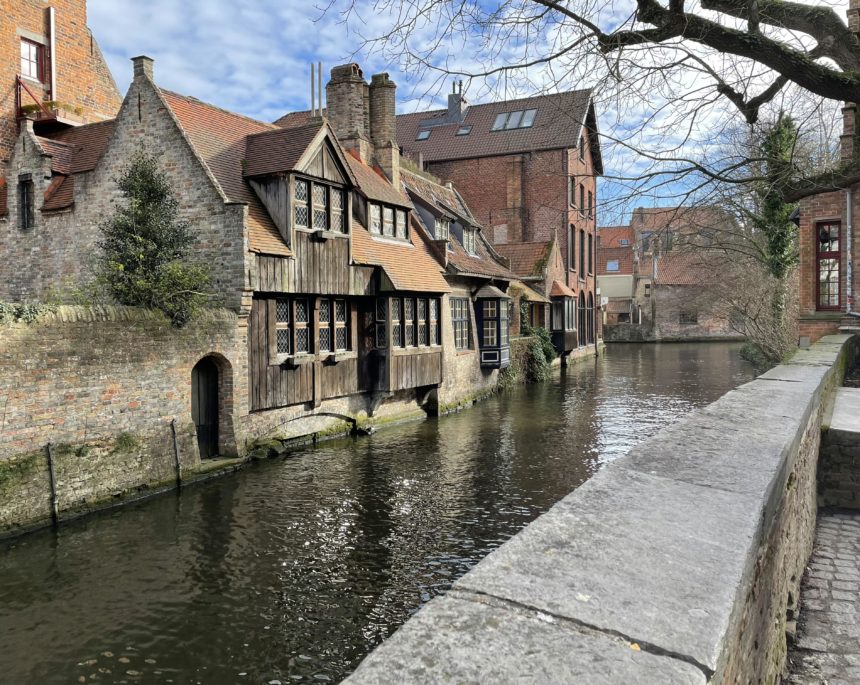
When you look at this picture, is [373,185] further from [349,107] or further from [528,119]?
[528,119]

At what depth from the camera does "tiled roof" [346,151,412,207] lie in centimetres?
1825

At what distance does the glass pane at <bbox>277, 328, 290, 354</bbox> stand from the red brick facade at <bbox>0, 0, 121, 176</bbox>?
35.2 ft

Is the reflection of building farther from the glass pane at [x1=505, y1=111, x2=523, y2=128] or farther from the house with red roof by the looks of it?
the house with red roof

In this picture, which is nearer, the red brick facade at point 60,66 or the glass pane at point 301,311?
the glass pane at point 301,311

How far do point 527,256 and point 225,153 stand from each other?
64.1 feet

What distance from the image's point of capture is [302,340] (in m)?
15.3

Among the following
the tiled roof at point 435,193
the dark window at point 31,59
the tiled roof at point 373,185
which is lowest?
the tiled roof at point 373,185

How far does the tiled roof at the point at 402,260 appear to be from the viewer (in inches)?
679

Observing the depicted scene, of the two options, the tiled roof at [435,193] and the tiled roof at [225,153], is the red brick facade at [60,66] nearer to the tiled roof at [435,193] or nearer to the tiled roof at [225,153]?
the tiled roof at [225,153]

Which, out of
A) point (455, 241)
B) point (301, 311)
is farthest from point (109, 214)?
point (455, 241)

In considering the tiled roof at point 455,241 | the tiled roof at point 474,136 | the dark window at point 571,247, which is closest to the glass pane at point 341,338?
the tiled roof at point 455,241

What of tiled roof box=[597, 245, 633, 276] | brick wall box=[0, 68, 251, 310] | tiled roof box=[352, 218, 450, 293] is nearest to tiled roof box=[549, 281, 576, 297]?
tiled roof box=[352, 218, 450, 293]

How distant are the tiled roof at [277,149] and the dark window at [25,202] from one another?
5796 mm

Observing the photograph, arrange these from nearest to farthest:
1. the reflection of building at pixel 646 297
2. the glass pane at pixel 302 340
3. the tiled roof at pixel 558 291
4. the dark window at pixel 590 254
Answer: the glass pane at pixel 302 340 → the tiled roof at pixel 558 291 → the dark window at pixel 590 254 → the reflection of building at pixel 646 297
